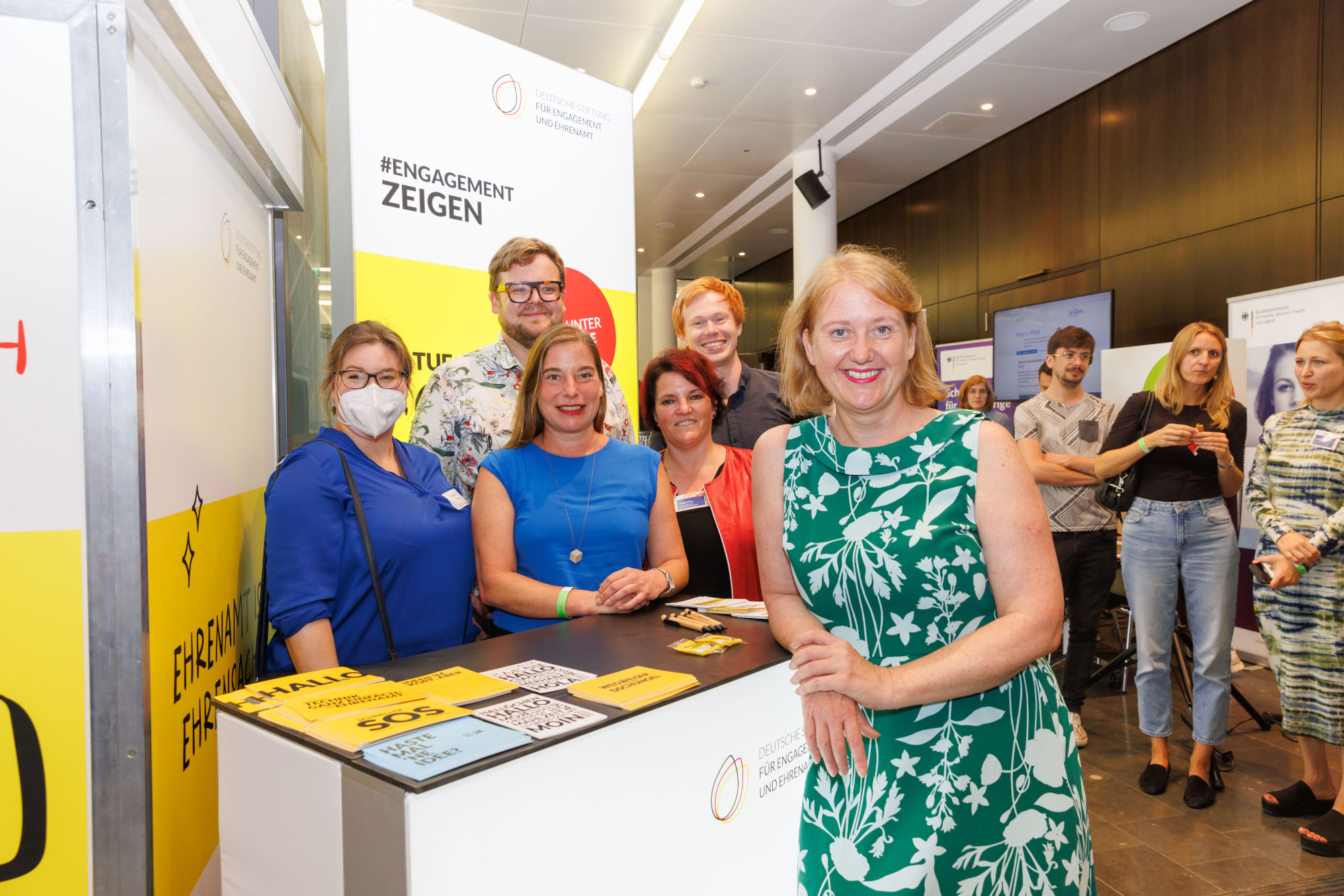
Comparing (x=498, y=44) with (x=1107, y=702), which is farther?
(x=1107, y=702)

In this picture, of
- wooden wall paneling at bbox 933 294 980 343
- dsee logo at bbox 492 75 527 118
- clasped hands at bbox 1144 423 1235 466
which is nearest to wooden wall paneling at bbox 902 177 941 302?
wooden wall paneling at bbox 933 294 980 343

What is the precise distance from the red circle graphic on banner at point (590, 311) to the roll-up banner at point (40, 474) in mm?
1910

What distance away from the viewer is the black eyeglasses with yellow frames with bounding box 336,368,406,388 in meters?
1.80

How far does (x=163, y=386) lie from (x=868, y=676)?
135cm

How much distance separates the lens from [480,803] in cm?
91

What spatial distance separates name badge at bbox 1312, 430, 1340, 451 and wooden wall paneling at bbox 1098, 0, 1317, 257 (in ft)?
8.55

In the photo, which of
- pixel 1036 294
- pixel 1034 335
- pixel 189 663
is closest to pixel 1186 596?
pixel 189 663

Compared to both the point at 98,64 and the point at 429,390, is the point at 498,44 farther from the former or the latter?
the point at 98,64

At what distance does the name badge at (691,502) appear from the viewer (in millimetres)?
2227

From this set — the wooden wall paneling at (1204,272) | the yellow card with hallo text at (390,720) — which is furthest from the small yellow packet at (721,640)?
the wooden wall paneling at (1204,272)

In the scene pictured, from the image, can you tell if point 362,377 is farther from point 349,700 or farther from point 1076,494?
point 1076,494

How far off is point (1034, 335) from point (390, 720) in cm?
678

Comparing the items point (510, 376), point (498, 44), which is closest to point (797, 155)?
point (498, 44)

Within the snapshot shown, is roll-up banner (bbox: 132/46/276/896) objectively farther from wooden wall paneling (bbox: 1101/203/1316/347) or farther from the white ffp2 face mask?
wooden wall paneling (bbox: 1101/203/1316/347)
